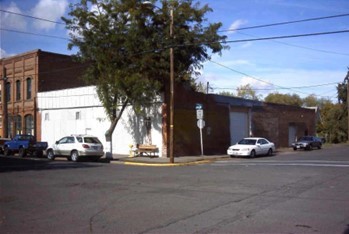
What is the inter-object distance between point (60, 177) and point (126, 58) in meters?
13.1

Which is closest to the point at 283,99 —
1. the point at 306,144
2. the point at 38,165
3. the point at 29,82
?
the point at 306,144

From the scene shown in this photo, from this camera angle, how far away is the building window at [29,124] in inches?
1670

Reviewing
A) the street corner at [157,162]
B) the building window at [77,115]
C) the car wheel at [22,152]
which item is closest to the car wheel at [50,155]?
the car wheel at [22,152]

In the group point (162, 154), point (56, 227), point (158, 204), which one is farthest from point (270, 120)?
point (56, 227)

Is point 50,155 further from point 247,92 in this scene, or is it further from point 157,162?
point 247,92

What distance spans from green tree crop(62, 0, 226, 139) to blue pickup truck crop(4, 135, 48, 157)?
21.6 feet

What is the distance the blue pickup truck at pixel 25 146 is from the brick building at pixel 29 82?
22.9 feet

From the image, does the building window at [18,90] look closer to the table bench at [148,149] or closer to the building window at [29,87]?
the building window at [29,87]

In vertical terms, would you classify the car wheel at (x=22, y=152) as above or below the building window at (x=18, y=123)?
below

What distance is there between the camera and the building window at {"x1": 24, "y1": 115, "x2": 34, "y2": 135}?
1670 inches

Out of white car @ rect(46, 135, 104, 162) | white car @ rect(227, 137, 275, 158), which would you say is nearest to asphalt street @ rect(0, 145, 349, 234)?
white car @ rect(46, 135, 104, 162)

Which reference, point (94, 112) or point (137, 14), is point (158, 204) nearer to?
point (137, 14)

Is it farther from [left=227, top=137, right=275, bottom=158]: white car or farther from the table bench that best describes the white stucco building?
[left=227, top=137, right=275, bottom=158]: white car

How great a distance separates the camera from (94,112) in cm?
3534
